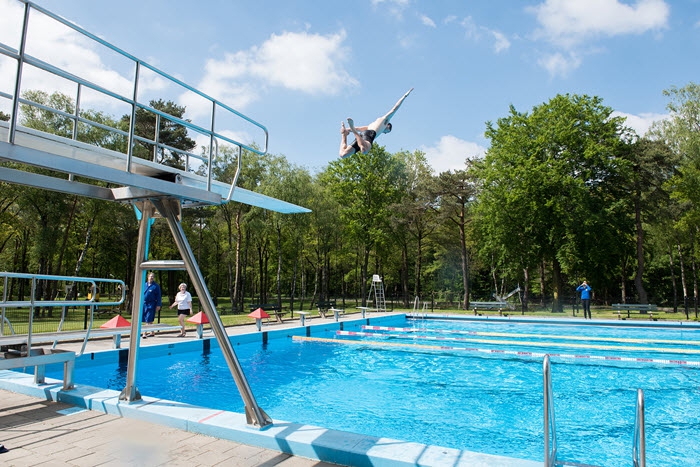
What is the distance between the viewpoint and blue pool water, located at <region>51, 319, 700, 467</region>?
5.93 m

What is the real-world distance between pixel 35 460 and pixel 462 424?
18.3ft

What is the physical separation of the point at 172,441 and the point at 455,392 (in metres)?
6.16

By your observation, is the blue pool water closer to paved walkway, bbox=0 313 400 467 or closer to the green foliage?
paved walkway, bbox=0 313 400 467

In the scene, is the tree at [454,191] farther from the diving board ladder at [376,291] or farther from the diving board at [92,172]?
the diving board at [92,172]

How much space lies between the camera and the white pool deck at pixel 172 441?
333cm

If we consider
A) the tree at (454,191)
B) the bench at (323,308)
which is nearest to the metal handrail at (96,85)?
the bench at (323,308)

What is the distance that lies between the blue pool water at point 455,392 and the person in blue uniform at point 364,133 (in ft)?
14.8

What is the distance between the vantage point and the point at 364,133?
707 centimetres

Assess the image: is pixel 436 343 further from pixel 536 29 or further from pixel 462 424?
pixel 536 29

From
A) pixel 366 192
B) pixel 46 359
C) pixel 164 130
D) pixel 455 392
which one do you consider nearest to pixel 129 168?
pixel 46 359

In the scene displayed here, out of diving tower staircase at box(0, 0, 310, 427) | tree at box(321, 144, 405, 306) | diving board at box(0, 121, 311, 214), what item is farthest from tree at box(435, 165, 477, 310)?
diving board at box(0, 121, 311, 214)

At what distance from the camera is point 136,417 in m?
4.50

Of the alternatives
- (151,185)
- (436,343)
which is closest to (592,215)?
(436,343)

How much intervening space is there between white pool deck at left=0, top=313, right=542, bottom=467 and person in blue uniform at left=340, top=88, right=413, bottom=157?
441 centimetres
